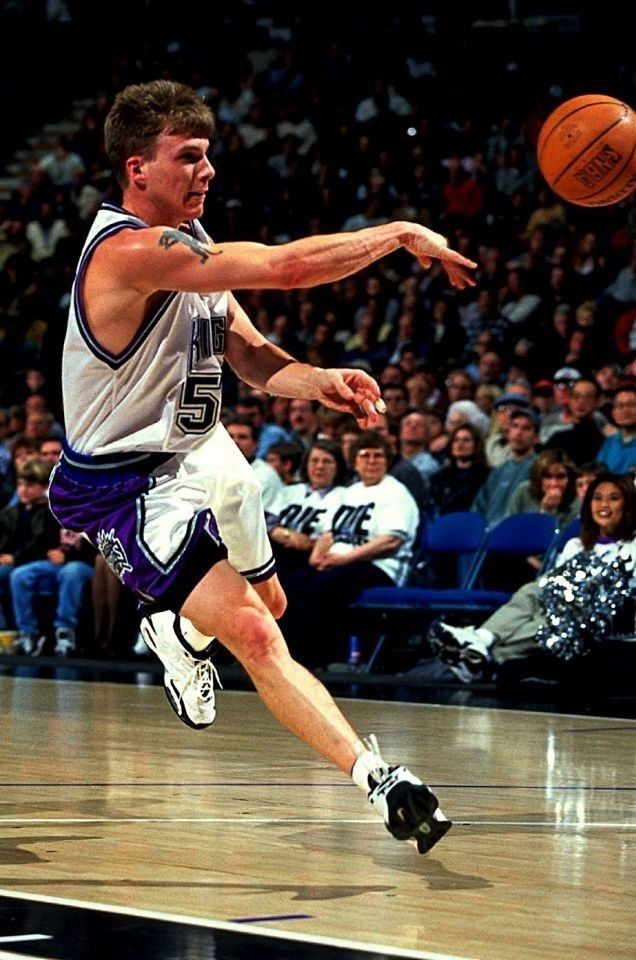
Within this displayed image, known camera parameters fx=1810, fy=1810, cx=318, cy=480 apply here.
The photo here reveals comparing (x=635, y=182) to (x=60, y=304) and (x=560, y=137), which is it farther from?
(x=60, y=304)

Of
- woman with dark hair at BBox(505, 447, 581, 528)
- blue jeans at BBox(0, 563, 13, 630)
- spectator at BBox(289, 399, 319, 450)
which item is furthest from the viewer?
blue jeans at BBox(0, 563, 13, 630)

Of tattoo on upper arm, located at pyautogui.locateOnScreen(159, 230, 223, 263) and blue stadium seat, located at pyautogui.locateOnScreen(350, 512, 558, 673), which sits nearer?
tattoo on upper arm, located at pyautogui.locateOnScreen(159, 230, 223, 263)

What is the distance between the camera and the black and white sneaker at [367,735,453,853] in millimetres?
4242

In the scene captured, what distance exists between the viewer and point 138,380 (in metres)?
4.95

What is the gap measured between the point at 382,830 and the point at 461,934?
154 cm

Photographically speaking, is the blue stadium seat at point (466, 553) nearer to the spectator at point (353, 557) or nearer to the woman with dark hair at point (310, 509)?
the spectator at point (353, 557)

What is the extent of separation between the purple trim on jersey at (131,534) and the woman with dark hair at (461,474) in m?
6.95

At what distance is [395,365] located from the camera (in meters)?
13.9

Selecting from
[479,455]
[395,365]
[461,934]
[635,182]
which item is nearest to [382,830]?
[461,934]

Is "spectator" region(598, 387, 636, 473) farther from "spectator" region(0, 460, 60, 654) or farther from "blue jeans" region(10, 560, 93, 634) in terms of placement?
"spectator" region(0, 460, 60, 654)

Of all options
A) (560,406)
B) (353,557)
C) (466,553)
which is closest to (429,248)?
(353,557)

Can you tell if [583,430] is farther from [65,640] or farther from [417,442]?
[65,640]

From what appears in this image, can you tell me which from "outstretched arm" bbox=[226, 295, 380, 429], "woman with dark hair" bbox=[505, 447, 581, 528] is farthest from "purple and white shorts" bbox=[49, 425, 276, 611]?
"woman with dark hair" bbox=[505, 447, 581, 528]

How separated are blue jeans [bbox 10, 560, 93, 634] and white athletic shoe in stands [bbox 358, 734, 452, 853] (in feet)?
29.4
